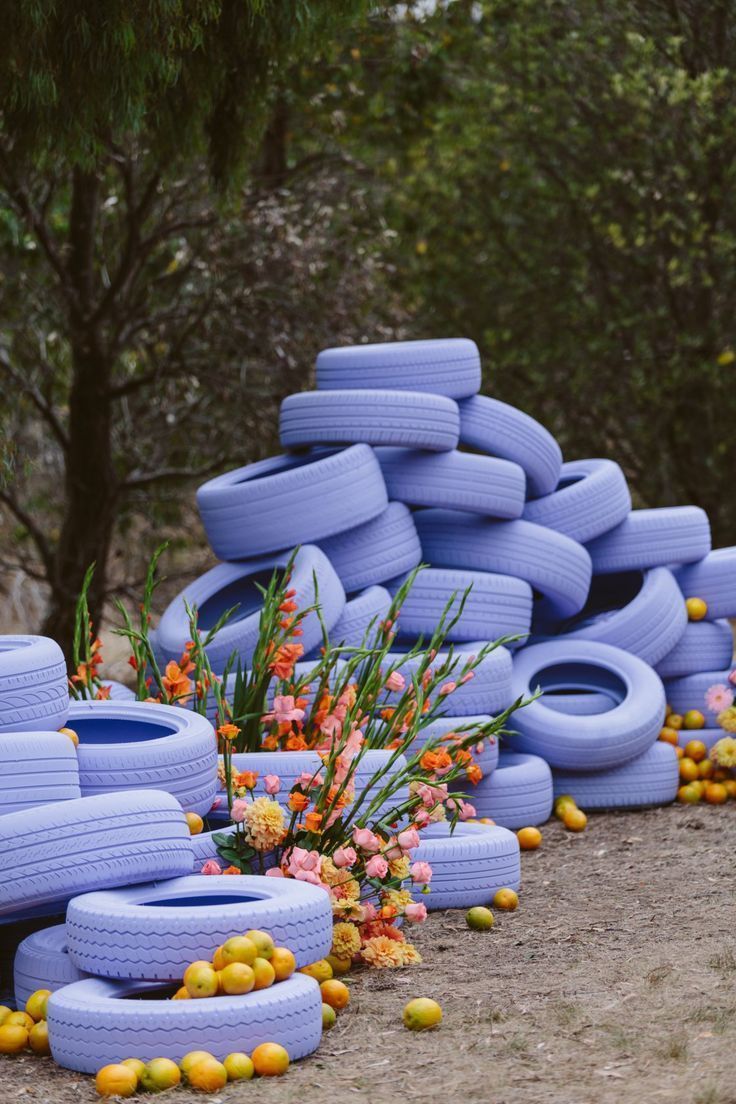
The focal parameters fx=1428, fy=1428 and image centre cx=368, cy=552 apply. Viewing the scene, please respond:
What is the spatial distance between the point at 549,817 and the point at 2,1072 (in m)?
3.20

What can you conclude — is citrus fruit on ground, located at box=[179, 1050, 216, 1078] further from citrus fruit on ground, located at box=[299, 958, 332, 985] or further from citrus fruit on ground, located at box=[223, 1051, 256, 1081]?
citrus fruit on ground, located at box=[299, 958, 332, 985]

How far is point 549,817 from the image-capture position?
19.9 ft

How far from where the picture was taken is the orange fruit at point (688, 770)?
6430 millimetres

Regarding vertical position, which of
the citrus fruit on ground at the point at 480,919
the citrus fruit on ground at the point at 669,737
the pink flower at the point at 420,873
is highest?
the pink flower at the point at 420,873

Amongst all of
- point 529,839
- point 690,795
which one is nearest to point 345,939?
point 529,839

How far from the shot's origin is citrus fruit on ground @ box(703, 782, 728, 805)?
247 inches

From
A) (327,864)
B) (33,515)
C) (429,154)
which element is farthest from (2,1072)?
(429,154)

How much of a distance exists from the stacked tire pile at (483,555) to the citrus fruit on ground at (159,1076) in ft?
8.14

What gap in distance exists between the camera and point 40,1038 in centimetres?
340

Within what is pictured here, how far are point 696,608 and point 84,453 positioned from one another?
398cm

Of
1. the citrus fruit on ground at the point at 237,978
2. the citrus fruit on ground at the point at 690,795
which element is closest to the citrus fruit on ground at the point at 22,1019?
the citrus fruit on ground at the point at 237,978

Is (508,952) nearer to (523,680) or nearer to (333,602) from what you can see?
(333,602)

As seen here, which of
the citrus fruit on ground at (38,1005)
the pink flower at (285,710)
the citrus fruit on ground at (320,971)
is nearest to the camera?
the citrus fruit on ground at (38,1005)

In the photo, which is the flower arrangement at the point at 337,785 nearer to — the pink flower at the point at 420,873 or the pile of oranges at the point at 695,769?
the pink flower at the point at 420,873
